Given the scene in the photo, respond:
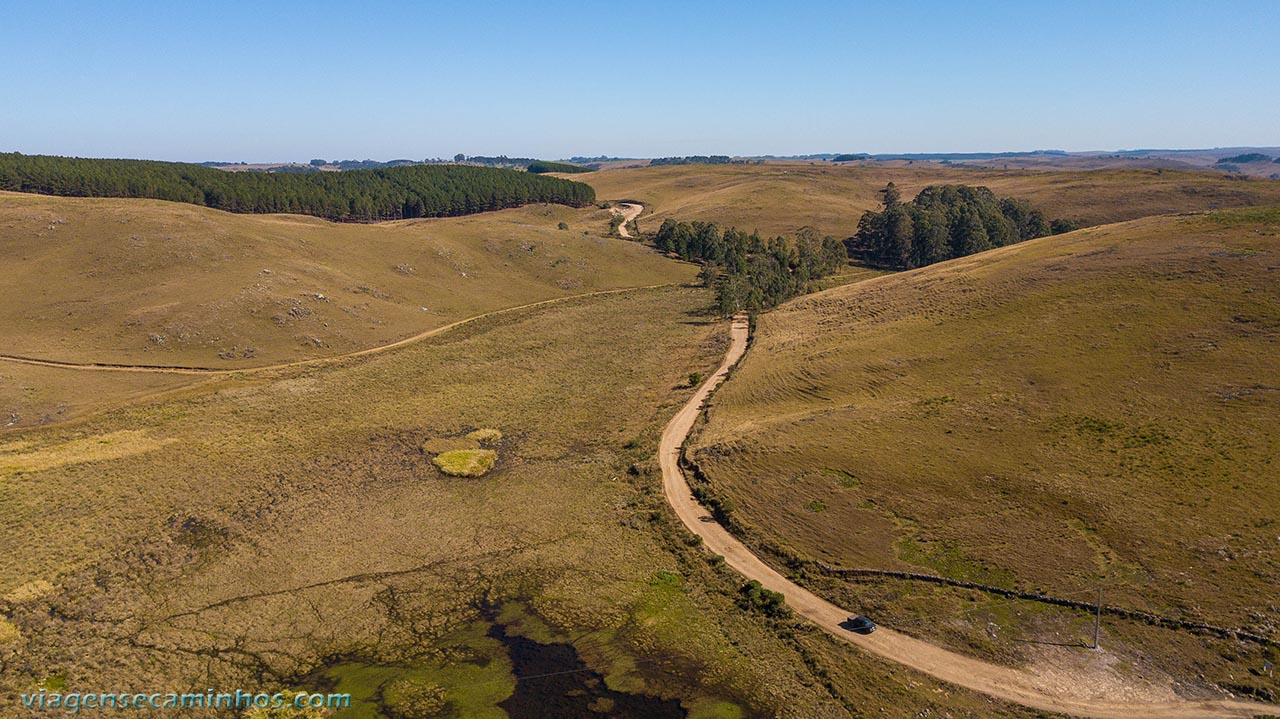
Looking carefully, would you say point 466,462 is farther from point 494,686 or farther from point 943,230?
point 943,230

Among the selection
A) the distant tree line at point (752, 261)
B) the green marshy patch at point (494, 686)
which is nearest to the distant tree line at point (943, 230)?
the distant tree line at point (752, 261)

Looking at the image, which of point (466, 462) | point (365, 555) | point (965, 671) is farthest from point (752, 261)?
point (965, 671)

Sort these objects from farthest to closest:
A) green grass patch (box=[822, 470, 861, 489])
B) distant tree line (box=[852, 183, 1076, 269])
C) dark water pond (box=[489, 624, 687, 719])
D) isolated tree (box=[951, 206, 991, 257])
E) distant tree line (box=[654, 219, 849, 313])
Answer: distant tree line (box=[852, 183, 1076, 269]), isolated tree (box=[951, 206, 991, 257]), distant tree line (box=[654, 219, 849, 313]), green grass patch (box=[822, 470, 861, 489]), dark water pond (box=[489, 624, 687, 719])

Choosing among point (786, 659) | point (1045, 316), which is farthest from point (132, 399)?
point (1045, 316)

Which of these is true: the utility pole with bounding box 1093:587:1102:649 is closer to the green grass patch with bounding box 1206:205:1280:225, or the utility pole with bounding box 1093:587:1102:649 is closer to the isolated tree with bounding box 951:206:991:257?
the green grass patch with bounding box 1206:205:1280:225

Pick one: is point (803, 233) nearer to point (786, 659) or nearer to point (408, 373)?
point (408, 373)

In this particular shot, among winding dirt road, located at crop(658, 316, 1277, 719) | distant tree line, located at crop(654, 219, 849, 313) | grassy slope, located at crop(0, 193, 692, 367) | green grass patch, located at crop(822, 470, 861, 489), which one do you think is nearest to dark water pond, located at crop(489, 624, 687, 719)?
winding dirt road, located at crop(658, 316, 1277, 719)

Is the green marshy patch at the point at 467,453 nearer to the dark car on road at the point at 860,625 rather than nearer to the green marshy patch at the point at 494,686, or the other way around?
the green marshy patch at the point at 494,686
